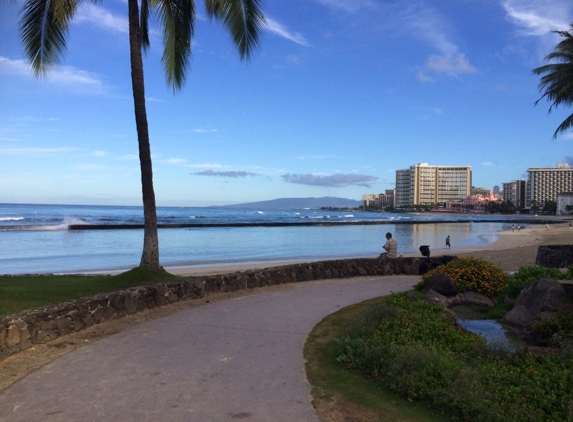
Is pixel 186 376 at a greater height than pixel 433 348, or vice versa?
pixel 433 348

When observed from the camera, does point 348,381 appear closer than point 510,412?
No

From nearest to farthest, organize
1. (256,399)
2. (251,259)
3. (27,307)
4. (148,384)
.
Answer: (256,399) < (148,384) < (27,307) < (251,259)

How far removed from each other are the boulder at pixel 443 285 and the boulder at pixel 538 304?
1.41m

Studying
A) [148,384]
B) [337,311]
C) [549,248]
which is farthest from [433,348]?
[549,248]

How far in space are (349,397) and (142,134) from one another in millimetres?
8507

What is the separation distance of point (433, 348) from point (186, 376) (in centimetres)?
272

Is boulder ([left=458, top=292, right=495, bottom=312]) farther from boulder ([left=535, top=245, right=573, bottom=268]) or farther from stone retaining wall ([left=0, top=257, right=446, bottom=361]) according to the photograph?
boulder ([left=535, top=245, right=573, bottom=268])

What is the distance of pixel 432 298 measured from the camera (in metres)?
9.34

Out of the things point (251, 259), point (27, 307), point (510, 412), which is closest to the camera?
point (510, 412)

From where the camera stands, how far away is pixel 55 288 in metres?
9.24

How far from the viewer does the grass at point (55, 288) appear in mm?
7773

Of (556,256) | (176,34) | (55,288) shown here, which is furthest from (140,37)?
(556,256)

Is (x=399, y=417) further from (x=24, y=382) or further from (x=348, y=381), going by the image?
(x=24, y=382)

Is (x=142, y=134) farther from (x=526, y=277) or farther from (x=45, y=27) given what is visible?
(x=526, y=277)
